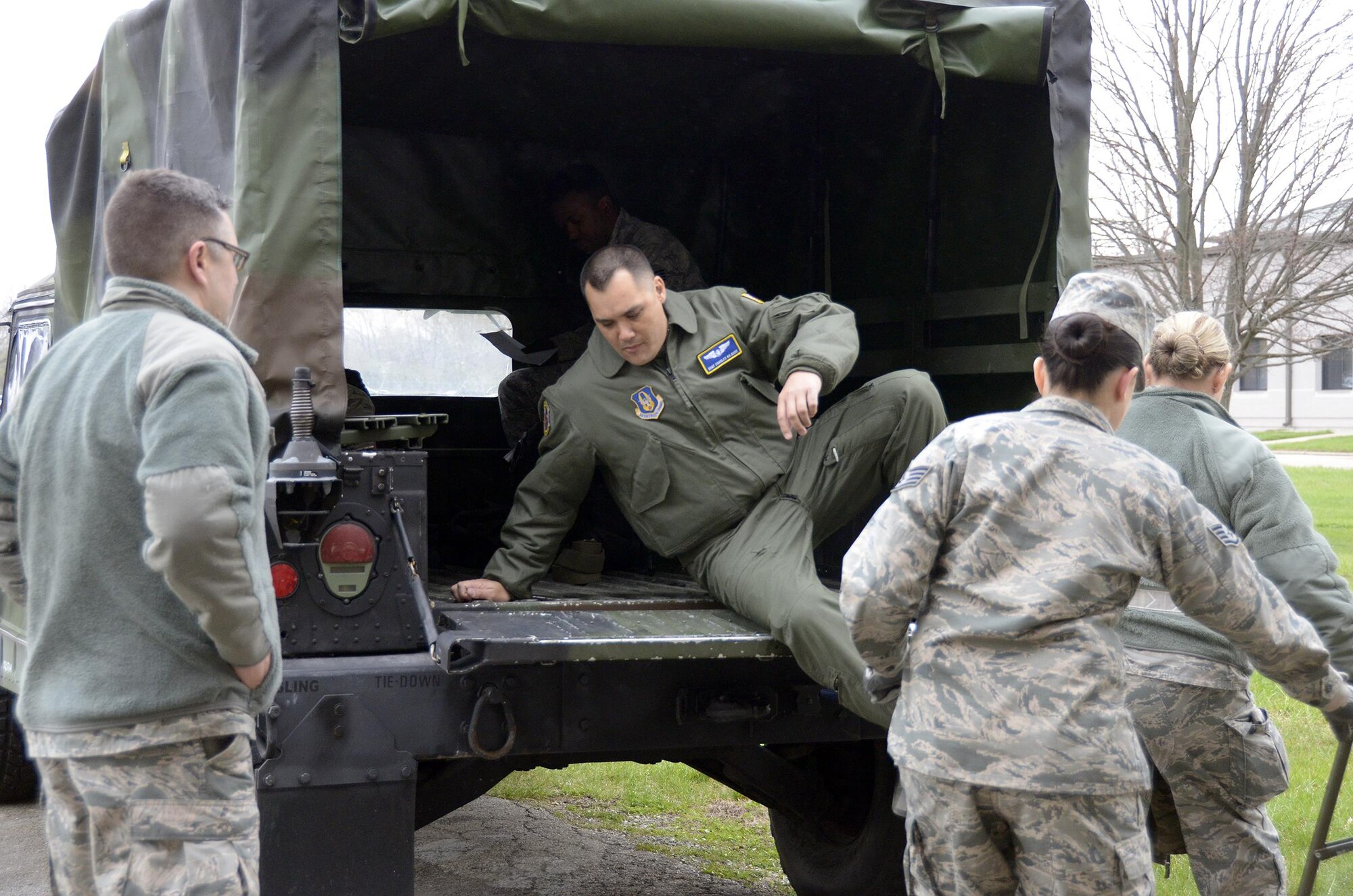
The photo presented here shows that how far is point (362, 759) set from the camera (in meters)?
3.11

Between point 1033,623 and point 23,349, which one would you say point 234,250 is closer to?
point 1033,623

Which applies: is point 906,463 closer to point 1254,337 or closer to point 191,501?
point 191,501

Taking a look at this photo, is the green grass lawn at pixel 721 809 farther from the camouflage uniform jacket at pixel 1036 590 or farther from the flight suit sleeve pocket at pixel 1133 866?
the camouflage uniform jacket at pixel 1036 590

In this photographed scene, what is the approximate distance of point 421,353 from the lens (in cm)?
581

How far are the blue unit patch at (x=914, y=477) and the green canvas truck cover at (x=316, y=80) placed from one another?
Result: 145 centimetres

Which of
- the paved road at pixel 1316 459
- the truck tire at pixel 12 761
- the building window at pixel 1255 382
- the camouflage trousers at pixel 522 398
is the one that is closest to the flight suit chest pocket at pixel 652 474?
the camouflage trousers at pixel 522 398

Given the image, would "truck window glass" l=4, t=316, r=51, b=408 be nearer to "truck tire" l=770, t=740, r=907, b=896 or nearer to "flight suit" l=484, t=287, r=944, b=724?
"flight suit" l=484, t=287, r=944, b=724

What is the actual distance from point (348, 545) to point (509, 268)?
2.99 m

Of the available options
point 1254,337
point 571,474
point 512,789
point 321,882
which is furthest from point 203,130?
point 1254,337

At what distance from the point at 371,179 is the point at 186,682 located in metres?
3.84

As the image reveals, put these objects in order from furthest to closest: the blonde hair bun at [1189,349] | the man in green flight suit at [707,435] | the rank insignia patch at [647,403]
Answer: the rank insignia patch at [647,403], the man in green flight suit at [707,435], the blonde hair bun at [1189,349]

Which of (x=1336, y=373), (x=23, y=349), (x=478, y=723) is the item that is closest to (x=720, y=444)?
(x=478, y=723)

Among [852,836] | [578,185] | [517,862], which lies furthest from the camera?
[578,185]

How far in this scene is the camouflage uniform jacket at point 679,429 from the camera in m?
3.97
